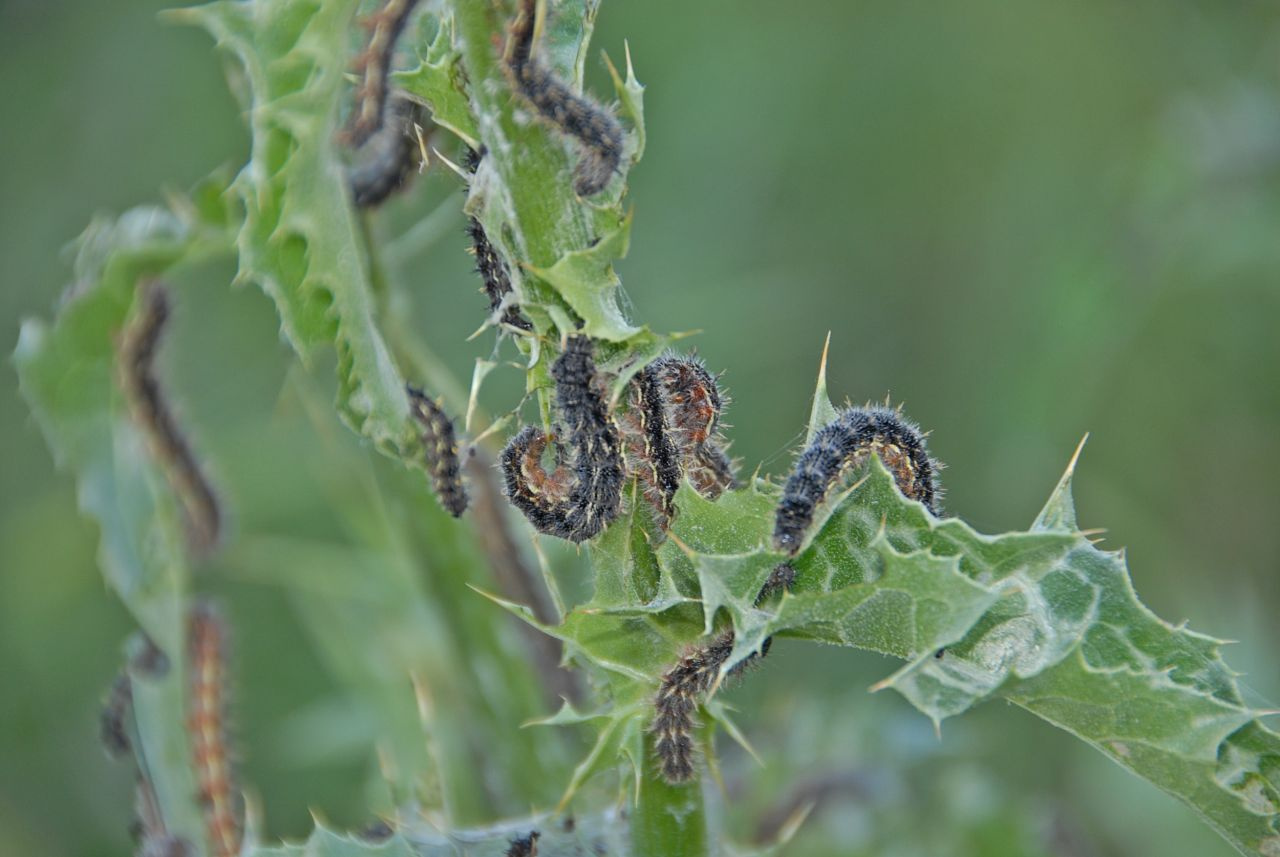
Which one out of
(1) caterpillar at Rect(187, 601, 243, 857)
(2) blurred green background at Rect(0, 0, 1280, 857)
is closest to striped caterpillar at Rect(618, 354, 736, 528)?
(1) caterpillar at Rect(187, 601, 243, 857)

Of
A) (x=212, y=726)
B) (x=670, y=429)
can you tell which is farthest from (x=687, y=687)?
(x=212, y=726)

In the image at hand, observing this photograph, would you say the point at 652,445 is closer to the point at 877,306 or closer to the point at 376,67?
the point at 376,67

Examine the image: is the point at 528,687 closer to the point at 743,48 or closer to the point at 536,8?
the point at 536,8

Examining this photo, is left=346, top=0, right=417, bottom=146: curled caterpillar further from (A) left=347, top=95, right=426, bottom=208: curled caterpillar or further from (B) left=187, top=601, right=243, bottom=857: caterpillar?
(B) left=187, top=601, right=243, bottom=857: caterpillar

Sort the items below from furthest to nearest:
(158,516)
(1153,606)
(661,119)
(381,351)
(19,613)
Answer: (661,119) → (19,613) → (1153,606) → (158,516) → (381,351)

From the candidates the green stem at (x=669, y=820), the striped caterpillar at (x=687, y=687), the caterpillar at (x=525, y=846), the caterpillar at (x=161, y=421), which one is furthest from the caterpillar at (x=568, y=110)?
the caterpillar at (x=161, y=421)

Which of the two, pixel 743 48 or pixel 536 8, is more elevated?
pixel 743 48

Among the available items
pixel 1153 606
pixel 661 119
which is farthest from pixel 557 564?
pixel 661 119
